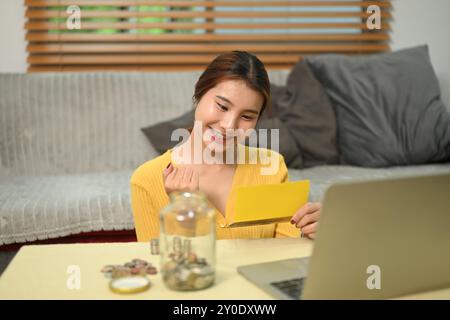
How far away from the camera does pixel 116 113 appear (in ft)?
8.68

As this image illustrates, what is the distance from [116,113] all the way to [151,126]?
0.60 feet

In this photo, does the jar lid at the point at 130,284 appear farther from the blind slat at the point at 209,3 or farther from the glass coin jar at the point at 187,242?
the blind slat at the point at 209,3

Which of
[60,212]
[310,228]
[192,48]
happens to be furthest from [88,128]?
[310,228]

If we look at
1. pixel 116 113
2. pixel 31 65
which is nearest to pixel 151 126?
pixel 116 113

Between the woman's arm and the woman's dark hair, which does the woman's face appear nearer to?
the woman's dark hair

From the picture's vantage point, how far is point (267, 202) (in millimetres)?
1014

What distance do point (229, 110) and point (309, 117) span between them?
56.9 inches

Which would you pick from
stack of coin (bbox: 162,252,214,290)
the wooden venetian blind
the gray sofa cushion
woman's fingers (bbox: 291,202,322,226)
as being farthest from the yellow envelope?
the wooden venetian blind

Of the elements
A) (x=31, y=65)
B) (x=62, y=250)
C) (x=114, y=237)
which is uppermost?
(x=31, y=65)

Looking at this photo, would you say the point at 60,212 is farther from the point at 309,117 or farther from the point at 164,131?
the point at 309,117

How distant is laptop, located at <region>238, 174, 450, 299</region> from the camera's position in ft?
2.41

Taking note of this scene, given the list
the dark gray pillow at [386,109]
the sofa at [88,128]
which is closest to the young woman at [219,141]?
the sofa at [88,128]

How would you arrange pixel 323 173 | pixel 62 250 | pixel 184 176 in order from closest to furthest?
pixel 62 250
pixel 184 176
pixel 323 173
